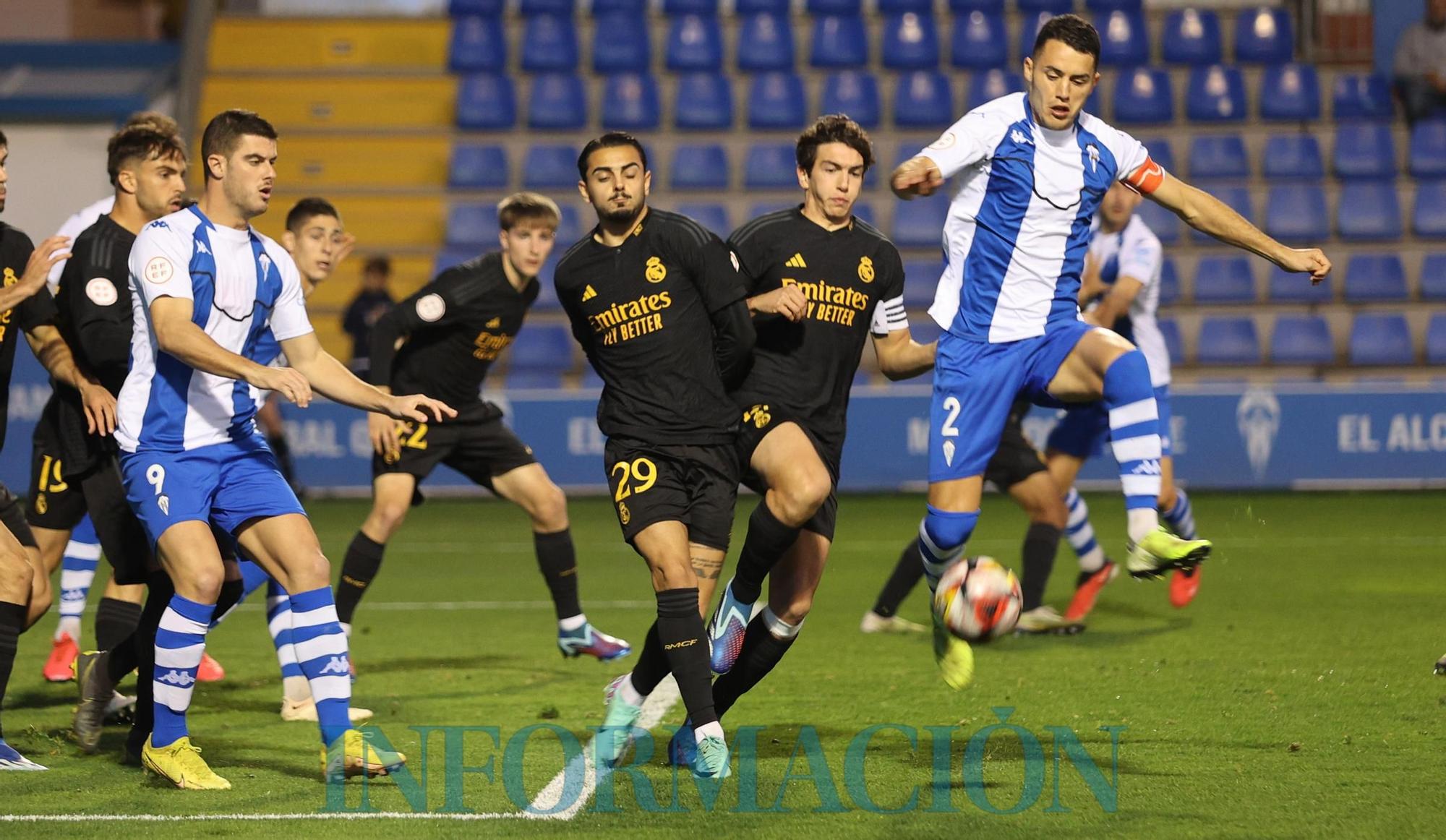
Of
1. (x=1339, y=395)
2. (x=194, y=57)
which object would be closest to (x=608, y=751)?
(x=1339, y=395)

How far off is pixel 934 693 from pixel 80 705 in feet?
10.5

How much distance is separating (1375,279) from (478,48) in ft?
32.8

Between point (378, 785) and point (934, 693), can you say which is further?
point (934, 693)

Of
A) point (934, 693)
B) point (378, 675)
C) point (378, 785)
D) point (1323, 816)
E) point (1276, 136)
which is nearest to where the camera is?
point (1323, 816)

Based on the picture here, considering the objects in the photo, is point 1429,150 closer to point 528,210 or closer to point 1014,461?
point 1014,461

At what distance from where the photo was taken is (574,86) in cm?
1855

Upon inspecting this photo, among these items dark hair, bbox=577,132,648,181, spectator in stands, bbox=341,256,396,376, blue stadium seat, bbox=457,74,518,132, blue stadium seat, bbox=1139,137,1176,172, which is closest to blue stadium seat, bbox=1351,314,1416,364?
blue stadium seat, bbox=1139,137,1176,172

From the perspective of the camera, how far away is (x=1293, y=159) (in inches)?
701

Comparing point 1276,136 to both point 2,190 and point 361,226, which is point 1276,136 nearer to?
point 361,226

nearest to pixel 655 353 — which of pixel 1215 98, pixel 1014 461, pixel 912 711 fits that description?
pixel 912 711

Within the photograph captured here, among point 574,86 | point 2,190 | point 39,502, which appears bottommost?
point 39,502

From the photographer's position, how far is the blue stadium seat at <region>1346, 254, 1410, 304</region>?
17.0 meters

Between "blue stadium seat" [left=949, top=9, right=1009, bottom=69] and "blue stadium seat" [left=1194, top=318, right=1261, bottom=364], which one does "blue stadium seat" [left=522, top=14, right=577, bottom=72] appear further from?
"blue stadium seat" [left=1194, top=318, right=1261, bottom=364]

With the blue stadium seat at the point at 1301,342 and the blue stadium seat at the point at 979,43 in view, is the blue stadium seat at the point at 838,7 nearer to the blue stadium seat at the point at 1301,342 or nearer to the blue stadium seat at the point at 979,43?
the blue stadium seat at the point at 979,43
